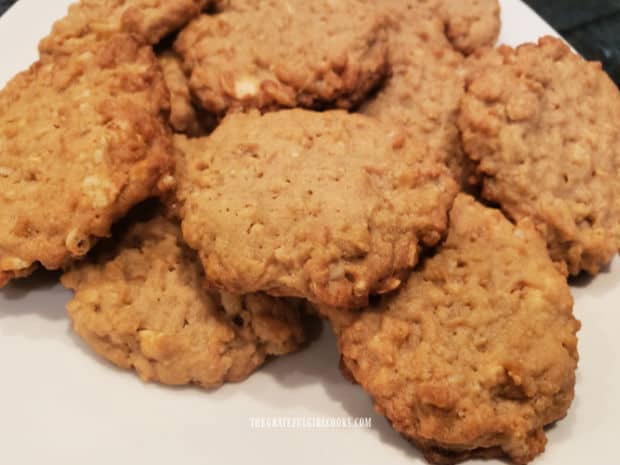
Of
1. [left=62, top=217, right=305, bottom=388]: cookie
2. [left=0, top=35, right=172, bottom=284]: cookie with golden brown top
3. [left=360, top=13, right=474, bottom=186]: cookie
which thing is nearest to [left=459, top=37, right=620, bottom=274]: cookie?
[left=360, top=13, right=474, bottom=186]: cookie

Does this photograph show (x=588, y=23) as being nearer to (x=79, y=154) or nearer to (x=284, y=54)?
(x=284, y=54)

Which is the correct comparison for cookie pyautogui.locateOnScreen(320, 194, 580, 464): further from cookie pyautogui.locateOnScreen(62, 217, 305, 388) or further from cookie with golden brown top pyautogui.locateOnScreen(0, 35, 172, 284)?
cookie with golden brown top pyautogui.locateOnScreen(0, 35, 172, 284)

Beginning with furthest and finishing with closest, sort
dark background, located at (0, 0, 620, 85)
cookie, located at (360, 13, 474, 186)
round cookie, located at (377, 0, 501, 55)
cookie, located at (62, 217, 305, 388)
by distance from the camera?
dark background, located at (0, 0, 620, 85)
round cookie, located at (377, 0, 501, 55)
cookie, located at (360, 13, 474, 186)
cookie, located at (62, 217, 305, 388)

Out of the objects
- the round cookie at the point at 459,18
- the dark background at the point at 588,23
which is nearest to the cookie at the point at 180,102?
the round cookie at the point at 459,18

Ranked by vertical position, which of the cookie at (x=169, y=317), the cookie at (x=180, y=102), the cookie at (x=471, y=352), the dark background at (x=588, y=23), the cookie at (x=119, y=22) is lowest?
the dark background at (x=588, y=23)

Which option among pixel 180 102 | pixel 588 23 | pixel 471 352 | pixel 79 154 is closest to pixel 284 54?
pixel 180 102

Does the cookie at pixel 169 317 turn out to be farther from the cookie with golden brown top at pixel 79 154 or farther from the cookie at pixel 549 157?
the cookie at pixel 549 157
